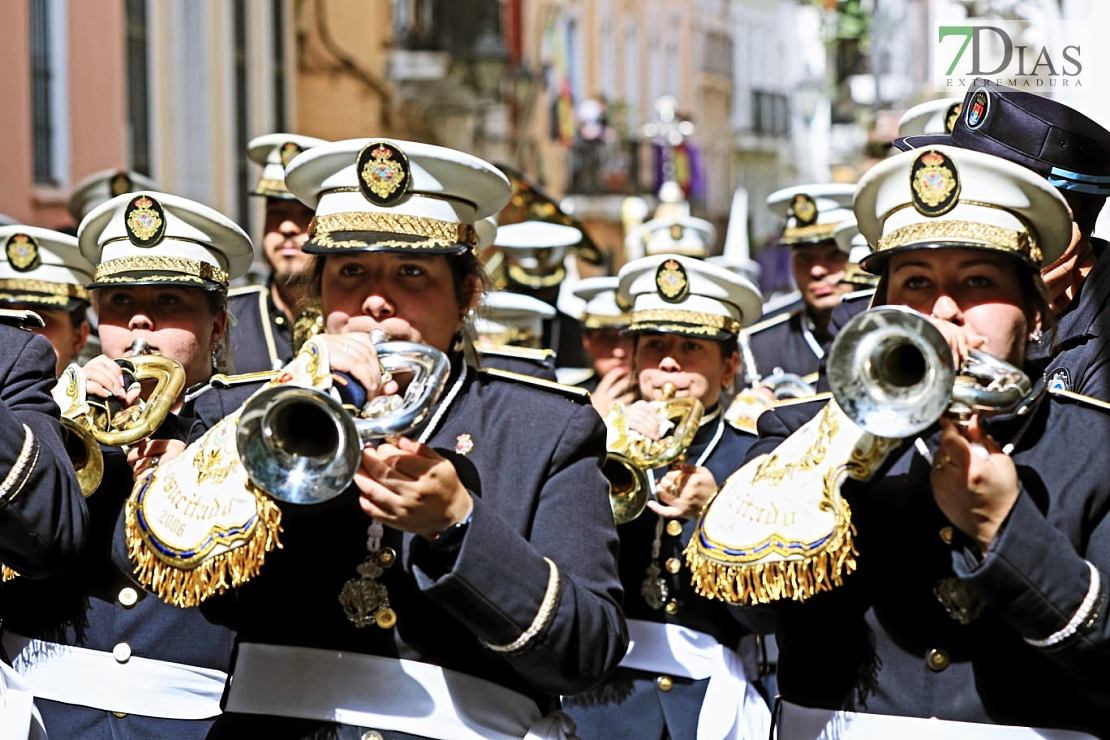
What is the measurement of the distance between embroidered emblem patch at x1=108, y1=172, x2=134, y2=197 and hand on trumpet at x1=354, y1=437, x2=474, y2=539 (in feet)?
18.8

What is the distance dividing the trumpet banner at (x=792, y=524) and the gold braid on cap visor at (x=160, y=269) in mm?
1798

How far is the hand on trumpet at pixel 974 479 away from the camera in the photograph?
3.23 metres

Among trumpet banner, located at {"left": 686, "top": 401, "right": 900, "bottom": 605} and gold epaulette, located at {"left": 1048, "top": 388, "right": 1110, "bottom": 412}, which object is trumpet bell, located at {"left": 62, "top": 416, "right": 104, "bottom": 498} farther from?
gold epaulette, located at {"left": 1048, "top": 388, "right": 1110, "bottom": 412}

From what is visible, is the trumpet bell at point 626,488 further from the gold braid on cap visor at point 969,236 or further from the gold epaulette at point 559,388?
the gold braid on cap visor at point 969,236

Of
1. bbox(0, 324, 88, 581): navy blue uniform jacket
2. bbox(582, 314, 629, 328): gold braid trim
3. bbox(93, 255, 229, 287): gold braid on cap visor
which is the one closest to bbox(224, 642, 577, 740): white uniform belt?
bbox(0, 324, 88, 581): navy blue uniform jacket

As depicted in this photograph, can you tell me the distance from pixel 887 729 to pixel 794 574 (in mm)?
376

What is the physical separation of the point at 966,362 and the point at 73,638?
2217 mm

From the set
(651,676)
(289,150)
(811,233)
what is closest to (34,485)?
(651,676)

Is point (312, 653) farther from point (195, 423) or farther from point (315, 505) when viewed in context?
point (195, 423)

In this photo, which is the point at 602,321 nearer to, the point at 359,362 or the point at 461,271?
the point at 461,271

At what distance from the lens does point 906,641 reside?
139 inches

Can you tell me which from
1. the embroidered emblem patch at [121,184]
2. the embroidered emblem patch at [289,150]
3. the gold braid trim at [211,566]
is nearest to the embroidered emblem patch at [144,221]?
the gold braid trim at [211,566]

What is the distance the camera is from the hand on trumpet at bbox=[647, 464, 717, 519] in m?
5.33

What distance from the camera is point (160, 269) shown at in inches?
188
